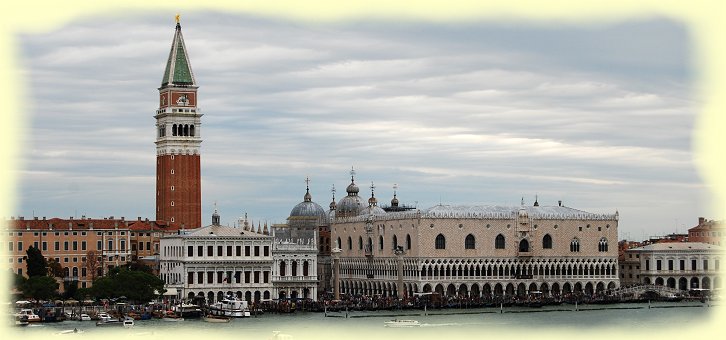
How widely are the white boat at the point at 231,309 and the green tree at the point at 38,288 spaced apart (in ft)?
26.8

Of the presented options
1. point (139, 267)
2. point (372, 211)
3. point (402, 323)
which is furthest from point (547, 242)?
point (402, 323)

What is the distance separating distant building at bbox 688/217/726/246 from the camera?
323 feet

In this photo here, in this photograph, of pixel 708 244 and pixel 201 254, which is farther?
pixel 708 244

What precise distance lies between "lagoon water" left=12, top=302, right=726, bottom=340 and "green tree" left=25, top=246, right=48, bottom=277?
12.9 meters

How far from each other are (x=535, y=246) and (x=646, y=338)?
32018 mm

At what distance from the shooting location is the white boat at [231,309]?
6825 centimetres

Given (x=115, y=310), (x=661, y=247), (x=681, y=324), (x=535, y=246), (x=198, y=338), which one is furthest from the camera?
(x=661, y=247)

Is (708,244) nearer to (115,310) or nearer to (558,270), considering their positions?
(558,270)

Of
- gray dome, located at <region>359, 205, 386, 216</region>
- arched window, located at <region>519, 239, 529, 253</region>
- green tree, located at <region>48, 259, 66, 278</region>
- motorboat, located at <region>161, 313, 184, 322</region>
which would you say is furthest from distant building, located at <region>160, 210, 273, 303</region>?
gray dome, located at <region>359, 205, 386, 216</region>

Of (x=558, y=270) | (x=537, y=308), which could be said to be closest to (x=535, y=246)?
(x=558, y=270)

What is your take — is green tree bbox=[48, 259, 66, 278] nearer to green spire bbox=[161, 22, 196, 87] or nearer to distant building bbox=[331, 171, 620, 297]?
green spire bbox=[161, 22, 196, 87]

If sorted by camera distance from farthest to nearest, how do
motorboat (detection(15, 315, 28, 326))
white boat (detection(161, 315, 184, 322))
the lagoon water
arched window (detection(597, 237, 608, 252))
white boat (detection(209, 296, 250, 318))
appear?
arched window (detection(597, 237, 608, 252)) < white boat (detection(209, 296, 250, 318)) < white boat (detection(161, 315, 184, 322)) < motorboat (detection(15, 315, 28, 326)) < the lagoon water

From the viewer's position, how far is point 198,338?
2116 inches

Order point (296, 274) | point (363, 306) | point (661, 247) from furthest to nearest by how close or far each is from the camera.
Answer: point (661, 247)
point (296, 274)
point (363, 306)
